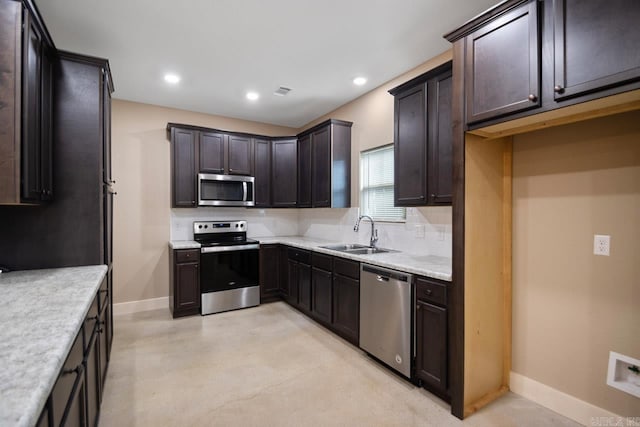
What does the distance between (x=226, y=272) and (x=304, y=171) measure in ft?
5.97

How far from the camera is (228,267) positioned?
4.10m

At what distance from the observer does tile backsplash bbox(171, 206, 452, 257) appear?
2.90m

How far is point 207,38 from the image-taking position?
2.65 m

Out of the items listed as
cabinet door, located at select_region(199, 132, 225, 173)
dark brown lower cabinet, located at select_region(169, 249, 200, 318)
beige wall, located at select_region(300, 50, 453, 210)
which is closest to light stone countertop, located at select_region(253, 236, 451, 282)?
beige wall, located at select_region(300, 50, 453, 210)

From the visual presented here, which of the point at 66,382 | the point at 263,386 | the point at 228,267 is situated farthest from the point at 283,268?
the point at 66,382

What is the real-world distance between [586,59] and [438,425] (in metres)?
2.22

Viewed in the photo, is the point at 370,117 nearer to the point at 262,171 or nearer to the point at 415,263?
the point at 262,171

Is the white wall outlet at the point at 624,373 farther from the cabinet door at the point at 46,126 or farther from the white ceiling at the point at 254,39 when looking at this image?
the cabinet door at the point at 46,126

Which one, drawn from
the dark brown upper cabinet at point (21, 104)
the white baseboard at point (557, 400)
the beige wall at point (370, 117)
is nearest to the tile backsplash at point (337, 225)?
the beige wall at point (370, 117)

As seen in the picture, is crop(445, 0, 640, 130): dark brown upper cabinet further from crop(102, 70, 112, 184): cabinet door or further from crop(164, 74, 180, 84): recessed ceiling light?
crop(164, 74, 180, 84): recessed ceiling light

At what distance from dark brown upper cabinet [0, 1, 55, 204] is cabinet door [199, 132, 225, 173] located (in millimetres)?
2331

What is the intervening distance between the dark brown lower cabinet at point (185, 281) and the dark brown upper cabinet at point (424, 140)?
267 cm

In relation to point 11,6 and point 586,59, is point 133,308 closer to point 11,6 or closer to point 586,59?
point 11,6

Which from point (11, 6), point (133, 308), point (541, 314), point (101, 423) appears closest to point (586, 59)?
point (541, 314)
